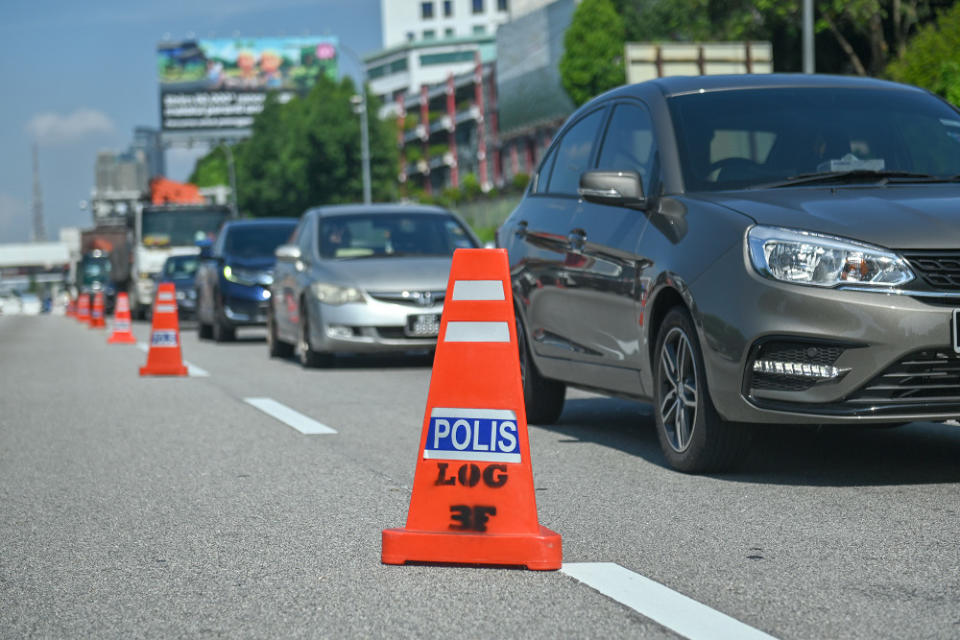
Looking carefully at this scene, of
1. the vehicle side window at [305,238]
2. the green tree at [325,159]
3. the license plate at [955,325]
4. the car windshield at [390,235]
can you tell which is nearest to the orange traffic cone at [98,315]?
the vehicle side window at [305,238]

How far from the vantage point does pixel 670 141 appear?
6980mm

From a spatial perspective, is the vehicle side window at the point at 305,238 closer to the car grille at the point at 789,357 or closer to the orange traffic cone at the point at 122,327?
the orange traffic cone at the point at 122,327

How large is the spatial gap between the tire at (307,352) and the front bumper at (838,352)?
862 centimetres

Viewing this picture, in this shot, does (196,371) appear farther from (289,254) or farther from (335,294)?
(335,294)

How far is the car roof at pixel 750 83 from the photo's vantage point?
24.0ft

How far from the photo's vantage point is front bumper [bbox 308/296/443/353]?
13.7 meters

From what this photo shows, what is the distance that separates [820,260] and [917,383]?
57 centimetres

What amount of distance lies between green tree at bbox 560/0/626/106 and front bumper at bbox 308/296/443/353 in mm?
48362

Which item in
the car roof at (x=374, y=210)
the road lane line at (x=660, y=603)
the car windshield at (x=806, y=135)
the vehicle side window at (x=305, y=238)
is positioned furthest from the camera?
the car roof at (x=374, y=210)

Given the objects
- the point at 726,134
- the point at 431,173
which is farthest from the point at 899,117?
the point at 431,173

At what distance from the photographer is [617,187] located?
22.5ft

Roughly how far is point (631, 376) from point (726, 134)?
116 cm

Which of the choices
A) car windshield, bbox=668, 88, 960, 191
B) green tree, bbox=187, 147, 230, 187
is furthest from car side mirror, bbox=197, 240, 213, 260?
green tree, bbox=187, 147, 230, 187

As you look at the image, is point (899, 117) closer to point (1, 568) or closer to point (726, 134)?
point (726, 134)
